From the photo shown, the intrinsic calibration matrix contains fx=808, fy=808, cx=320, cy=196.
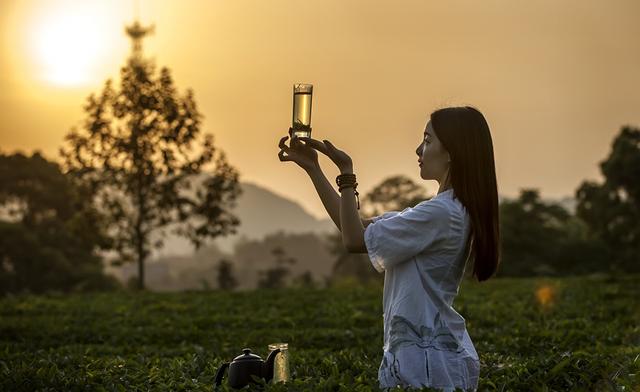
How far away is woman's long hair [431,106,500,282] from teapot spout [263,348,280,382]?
5.09 feet

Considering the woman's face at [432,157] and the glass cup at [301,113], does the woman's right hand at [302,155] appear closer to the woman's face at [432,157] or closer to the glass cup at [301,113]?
the glass cup at [301,113]

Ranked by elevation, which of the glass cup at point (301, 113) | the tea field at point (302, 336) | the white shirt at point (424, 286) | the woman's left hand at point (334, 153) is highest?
the glass cup at point (301, 113)

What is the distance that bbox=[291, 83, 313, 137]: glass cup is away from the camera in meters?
4.59

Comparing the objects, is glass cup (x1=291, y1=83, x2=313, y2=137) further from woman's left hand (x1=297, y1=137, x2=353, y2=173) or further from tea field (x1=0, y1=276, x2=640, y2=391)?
tea field (x1=0, y1=276, x2=640, y2=391)

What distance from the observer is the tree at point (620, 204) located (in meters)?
39.9

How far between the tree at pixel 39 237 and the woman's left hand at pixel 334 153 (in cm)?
3197

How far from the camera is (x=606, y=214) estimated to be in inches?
1583

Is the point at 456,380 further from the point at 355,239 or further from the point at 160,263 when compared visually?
the point at 160,263

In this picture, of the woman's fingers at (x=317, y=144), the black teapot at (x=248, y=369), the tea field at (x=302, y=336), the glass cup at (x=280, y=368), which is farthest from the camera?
the tea field at (x=302, y=336)

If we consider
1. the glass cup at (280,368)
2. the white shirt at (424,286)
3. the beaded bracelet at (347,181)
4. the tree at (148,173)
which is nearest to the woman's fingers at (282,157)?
the beaded bracelet at (347,181)

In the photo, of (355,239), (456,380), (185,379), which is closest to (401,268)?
(355,239)

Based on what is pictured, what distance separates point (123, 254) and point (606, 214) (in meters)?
24.0

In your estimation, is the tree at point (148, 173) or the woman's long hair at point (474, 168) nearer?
the woman's long hair at point (474, 168)

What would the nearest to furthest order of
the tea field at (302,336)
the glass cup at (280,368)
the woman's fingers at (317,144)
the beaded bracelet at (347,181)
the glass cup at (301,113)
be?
the beaded bracelet at (347,181), the woman's fingers at (317,144), the glass cup at (301,113), the glass cup at (280,368), the tea field at (302,336)
